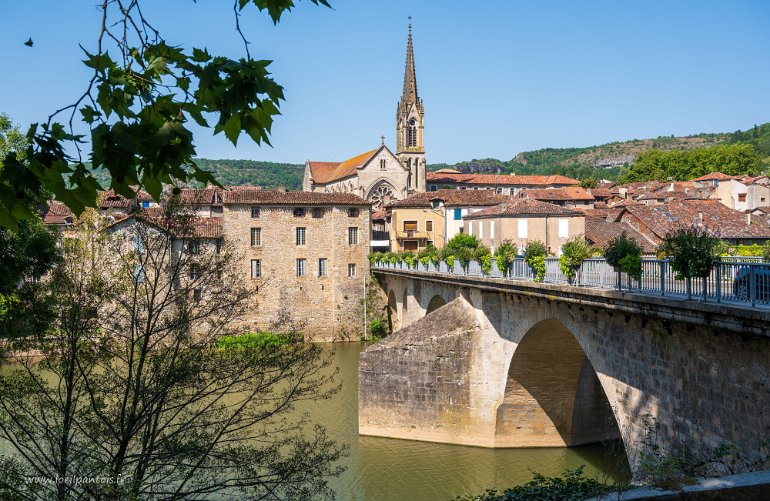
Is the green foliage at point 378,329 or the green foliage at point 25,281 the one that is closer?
the green foliage at point 25,281

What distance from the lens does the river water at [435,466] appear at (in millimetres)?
18875

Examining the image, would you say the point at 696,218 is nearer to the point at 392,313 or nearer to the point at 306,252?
the point at 392,313

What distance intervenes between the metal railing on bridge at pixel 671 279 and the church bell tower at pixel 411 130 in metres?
61.5

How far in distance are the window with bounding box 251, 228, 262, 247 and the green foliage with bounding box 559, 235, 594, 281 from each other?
30279 millimetres

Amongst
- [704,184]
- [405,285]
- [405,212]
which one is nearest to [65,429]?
[405,285]

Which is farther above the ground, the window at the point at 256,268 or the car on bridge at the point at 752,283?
the car on bridge at the point at 752,283

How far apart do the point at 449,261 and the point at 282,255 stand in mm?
19046

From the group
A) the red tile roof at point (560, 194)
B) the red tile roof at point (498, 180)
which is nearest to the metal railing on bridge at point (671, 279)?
the red tile roof at point (560, 194)

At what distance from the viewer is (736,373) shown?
32.0 ft

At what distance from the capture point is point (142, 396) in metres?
10.8

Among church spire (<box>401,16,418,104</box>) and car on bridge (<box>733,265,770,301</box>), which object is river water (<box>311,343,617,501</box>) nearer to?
car on bridge (<box>733,265,770,301</box>)

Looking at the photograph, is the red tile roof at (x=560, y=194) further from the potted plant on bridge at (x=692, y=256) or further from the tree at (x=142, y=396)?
the potted plant on bridge at (x=692, y=256)

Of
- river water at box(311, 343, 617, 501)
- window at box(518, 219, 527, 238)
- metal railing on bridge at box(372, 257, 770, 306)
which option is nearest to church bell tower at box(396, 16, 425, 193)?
window at box(518, 219, 527, 238)

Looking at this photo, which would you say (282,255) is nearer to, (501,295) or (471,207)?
(471,207)
